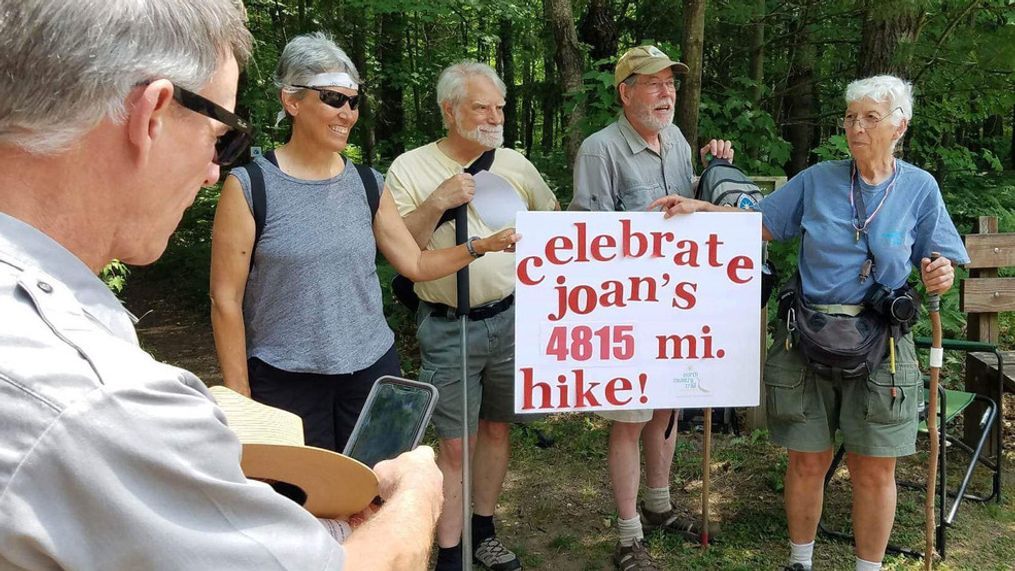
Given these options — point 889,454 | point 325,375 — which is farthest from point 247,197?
point 889,454

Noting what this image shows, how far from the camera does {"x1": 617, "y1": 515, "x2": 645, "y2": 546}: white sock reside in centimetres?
368

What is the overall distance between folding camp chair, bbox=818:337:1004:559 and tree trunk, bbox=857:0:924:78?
6.69 ft

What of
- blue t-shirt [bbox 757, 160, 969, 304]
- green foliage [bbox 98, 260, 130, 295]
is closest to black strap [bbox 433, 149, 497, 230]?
blue t-shirt [bbox 757, 160, 969, 304]

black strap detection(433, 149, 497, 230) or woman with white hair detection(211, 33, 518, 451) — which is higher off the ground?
black strap detection(433, 149, 497, 230)

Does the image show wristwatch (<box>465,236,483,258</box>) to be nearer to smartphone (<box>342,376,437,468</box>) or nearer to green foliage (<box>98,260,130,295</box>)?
smartphone (<box>342,376,437,468</box>)

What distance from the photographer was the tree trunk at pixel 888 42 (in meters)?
5.27

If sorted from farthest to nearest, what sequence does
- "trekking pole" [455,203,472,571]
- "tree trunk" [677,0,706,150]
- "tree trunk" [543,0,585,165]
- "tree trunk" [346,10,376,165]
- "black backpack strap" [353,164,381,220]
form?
1. "tree trunk" [346,10,376,165]
2. "tree trunk" [543,0,585,165]
3. "tree trunk" [677,0,706,150]
4. "trekking pole" [455,203,472,571]
5. "black backpack strap" [353,164,381,220]

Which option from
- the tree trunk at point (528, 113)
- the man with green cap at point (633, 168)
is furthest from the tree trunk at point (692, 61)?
the tree trunk at point (528, 113)

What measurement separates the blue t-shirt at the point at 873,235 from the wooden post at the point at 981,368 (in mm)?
1526

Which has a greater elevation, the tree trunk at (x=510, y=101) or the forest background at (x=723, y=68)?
the tree trunk at (x=510, y=101)

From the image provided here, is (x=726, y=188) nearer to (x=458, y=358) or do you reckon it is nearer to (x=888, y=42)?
(x=458, y=358)

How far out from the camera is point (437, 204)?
127 inches

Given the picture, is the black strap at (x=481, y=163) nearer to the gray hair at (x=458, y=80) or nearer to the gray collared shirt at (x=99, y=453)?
the gray hair at (x=458, y=80)

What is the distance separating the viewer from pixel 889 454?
320 cm
